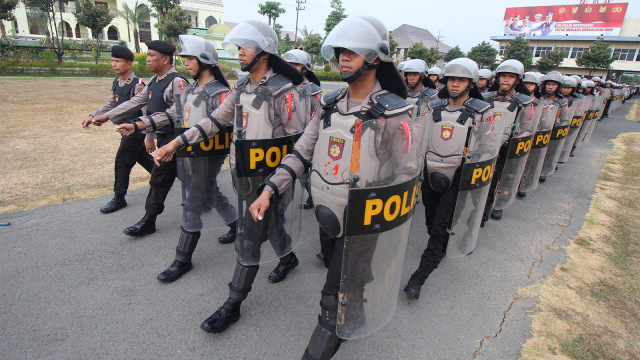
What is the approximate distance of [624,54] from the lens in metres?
52.8

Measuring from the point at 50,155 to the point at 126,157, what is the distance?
3.28 metres

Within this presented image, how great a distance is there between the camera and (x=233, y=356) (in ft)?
7.37

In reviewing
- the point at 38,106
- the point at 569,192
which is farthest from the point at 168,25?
the point at 569,192

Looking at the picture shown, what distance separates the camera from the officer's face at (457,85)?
9.96ft

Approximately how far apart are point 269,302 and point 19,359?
164cm

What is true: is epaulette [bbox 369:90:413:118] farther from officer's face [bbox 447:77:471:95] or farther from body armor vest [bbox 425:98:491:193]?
officer's face [bbox 447:77:471:95]

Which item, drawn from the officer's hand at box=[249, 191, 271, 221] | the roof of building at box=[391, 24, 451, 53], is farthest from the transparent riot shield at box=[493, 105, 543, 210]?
the roof of building at box=[391, 24, 451, 53]

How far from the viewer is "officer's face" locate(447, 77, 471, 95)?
3.04 meters

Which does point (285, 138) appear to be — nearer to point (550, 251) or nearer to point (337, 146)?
point (337, 146)

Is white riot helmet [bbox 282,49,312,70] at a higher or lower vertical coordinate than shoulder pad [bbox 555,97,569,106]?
higher

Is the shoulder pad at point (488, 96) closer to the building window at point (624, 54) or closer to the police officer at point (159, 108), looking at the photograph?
the police officer at point (159, 108)

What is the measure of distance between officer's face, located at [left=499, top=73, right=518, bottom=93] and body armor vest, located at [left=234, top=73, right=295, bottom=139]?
3192 mm

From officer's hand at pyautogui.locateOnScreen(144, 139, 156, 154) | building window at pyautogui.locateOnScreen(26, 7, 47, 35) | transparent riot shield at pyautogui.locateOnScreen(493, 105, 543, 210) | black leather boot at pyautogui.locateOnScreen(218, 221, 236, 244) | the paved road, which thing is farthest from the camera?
Answer: building window at pyautogui.locateOnScreen(26, 7, 47, 35)

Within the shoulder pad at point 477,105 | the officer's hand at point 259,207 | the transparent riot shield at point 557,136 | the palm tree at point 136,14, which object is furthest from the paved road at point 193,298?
the palm tree at point 136,14
